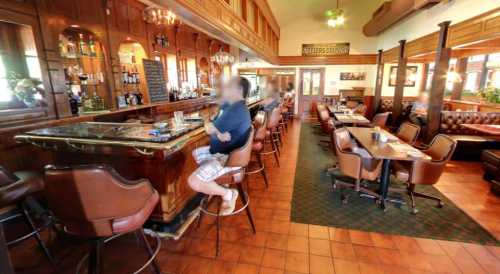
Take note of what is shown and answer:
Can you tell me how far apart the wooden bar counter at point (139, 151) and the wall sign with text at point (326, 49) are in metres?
8.96

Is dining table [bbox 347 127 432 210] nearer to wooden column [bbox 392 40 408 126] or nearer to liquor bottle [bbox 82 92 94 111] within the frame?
liquor bottle [bbox 82 92 94 111]

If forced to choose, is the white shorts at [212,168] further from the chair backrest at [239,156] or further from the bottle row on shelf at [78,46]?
the bottle row on shelf at [78,46]

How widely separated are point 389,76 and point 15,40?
1064cm

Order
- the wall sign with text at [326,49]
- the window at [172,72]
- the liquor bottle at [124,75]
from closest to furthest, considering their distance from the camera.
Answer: the liquor bottle at [124,75] < the window at [172,72] < the wall sign with text at [326,49]

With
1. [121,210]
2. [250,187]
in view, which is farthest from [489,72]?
[121,210]

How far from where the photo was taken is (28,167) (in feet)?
8.30

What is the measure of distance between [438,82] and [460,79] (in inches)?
157

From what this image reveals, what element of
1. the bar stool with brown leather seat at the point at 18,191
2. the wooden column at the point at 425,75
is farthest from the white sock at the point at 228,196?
the wooden column at the point at 425,75

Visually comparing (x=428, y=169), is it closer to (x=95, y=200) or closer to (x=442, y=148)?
(x=442, y=148)

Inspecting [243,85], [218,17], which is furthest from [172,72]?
[243,85]

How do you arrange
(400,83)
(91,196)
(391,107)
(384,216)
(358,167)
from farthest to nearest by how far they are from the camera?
(391,107) → (400,83) → (358,167) → (384,216) → (91,196)

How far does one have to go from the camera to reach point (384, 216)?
274 centimetres

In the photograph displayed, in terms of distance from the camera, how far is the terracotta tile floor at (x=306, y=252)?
1.97 meters

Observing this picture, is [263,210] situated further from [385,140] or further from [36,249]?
[36,249]
